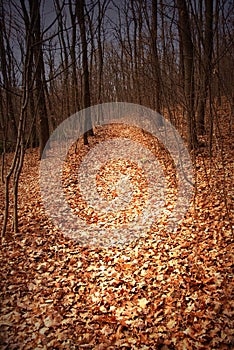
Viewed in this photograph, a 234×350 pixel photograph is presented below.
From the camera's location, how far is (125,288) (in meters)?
3.82

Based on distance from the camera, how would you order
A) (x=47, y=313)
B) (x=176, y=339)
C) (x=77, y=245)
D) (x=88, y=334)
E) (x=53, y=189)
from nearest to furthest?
(x=176, y=339), (x=88, y=334), (x=47, y=313), (x=77, y=245), (x=53, y=189)

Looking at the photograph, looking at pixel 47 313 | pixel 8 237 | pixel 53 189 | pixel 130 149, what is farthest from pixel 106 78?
pixel 47 313

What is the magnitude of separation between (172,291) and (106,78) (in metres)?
26.0

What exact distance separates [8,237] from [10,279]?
1.24 meters

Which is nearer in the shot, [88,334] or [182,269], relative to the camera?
[88,334]

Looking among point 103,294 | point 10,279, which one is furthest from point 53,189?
point 103,294

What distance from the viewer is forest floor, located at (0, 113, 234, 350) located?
301 cm

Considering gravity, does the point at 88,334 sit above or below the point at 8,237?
below

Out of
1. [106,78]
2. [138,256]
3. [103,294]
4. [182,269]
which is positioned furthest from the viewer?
[106,78]

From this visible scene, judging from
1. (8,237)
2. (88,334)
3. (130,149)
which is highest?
(130,149)

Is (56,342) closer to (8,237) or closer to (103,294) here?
(103,294)

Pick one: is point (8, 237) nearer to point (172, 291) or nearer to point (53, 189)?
point (53, 189)

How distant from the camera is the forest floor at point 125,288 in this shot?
3.01 meters

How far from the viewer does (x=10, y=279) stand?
3975 mm
